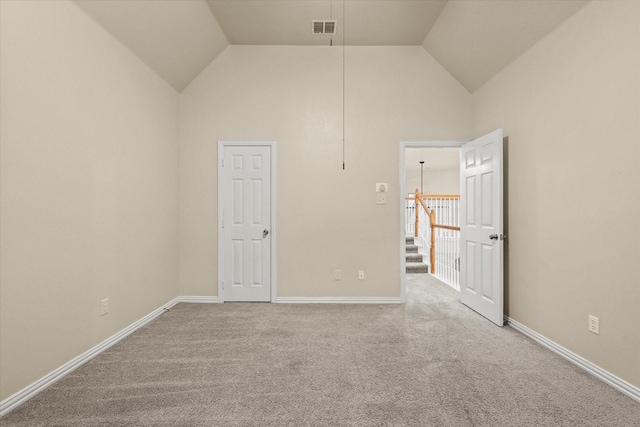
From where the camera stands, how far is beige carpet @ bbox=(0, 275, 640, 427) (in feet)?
5.61

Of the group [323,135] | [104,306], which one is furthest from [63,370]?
[323,135]

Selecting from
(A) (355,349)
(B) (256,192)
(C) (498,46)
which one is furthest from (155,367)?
(C) (498,46)

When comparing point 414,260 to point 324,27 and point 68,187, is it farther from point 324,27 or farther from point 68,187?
point 68,187

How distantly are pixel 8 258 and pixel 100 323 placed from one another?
3.28 feet

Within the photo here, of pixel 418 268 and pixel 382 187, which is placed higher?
pixel 382 187

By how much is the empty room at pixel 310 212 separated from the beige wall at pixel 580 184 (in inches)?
0.7

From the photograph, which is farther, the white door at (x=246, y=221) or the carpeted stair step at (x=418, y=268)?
the carpeted stair step at (x=418, y=268)

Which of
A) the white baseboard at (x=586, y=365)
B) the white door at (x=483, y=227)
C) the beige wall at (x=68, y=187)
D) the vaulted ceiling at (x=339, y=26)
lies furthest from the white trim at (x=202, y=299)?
the white baseboard at (x=586, y=365)

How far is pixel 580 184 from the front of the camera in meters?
2.29

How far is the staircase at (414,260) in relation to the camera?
5.58m

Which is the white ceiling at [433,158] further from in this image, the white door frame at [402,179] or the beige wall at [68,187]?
the beige wall at [68,187]

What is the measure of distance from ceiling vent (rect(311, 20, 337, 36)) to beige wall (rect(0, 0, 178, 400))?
191 cm

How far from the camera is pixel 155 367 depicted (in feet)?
7.42

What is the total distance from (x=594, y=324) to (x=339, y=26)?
3712 millimetres
